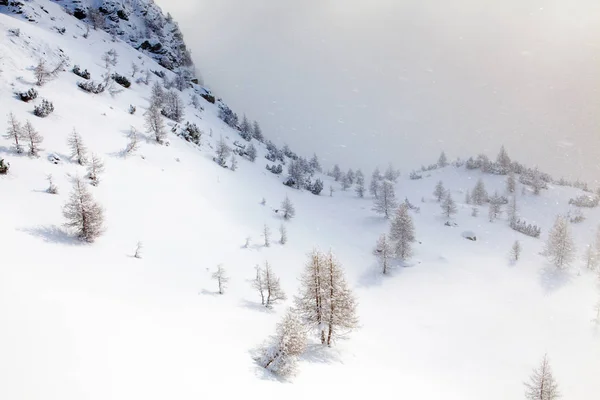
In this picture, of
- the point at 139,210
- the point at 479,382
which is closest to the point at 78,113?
the point at 139,210

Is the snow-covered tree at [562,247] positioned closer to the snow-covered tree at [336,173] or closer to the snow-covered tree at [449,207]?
the snow-covered tree at [449,207]

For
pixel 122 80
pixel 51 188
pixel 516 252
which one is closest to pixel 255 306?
pixel 51 188

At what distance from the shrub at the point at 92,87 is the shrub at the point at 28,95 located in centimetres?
A: 1402

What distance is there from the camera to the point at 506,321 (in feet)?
114

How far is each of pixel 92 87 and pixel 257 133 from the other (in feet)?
208

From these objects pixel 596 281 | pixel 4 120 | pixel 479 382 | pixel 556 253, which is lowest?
pixel 479 382

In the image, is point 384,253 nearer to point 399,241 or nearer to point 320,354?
point 399,241

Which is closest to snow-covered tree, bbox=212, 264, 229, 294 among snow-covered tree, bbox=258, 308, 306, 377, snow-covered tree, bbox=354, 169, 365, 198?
snow-covered tree, bbox=258, 308, 306, 377

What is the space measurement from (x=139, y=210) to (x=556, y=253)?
62.8 meters

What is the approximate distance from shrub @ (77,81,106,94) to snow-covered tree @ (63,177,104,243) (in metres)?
35.6

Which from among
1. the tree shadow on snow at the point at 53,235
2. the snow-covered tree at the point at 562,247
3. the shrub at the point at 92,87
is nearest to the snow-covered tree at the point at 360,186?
the snow-covered tree at the point at 562,247

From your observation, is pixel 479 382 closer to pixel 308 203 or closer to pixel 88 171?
pixel 88 171

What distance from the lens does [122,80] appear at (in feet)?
213

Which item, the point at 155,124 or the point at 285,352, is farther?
the point at 155,124
